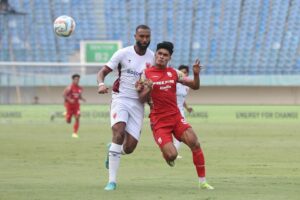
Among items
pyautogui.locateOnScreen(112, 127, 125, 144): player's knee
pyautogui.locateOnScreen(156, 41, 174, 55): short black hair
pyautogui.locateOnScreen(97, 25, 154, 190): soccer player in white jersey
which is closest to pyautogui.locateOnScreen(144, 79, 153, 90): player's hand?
pyautogui.locateOnScreen(156, 41, 174, 55): short black hair

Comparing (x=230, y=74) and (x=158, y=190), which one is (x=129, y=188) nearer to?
(x=158, y=190)

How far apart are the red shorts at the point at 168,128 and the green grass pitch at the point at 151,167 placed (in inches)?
27.8

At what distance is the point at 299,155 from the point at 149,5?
29845mm

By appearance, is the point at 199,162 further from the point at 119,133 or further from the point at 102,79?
the point at 102,79

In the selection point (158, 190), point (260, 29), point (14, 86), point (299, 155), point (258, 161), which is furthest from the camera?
point (260, 29)

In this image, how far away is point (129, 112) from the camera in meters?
11.6

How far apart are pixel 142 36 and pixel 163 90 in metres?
0.86

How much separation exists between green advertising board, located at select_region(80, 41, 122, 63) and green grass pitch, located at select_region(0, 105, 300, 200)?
7.88 metres

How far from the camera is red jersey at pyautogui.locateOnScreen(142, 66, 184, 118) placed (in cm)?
1101

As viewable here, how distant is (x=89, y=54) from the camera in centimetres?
3972

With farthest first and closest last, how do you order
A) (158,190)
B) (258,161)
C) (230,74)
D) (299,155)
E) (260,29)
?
(260,29), (230,74), (299,155), (258,161), (158,190)

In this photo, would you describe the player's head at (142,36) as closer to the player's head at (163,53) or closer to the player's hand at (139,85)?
the player's head at (163,53)

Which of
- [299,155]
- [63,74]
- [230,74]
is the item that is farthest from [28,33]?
[299,155]

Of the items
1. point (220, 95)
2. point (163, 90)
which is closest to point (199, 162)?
point (163, 90)
